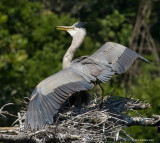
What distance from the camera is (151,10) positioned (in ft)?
45.1

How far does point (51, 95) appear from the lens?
20.6 feet

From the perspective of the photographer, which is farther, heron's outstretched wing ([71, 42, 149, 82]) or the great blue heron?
heron's outstretched wing ([71, 42, 149, 82])

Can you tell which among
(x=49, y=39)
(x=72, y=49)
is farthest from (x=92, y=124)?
(x=49, y=39)

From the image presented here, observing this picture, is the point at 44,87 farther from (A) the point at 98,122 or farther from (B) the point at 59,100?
(A) the point at 98,122

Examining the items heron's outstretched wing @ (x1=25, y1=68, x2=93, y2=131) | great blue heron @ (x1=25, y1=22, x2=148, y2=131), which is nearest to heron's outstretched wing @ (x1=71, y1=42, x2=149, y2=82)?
great blue heron @ (x1=25, y1=22, x2=148, y2=131)

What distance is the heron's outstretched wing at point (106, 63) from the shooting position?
666 cm

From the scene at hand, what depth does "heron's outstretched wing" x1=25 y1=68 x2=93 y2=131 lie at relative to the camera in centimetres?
606

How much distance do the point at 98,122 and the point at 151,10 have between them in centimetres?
770

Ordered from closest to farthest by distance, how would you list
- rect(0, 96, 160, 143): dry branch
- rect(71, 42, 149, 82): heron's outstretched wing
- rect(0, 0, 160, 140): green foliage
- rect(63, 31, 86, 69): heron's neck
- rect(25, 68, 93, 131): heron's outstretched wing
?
rect(0, 96, 160, 143): dry branch
rect(25, 68, 93, 131): heron's outstretched wing
rect(71, 42, 149, 82): heron's outstretched wing
rect(63, 31, 86, 69): heron's neck
rect(0, 0, 160, 140): green foliage

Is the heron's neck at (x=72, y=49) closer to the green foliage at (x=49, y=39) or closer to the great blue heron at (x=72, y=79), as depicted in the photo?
the great blue heron at (x=72, y=79)

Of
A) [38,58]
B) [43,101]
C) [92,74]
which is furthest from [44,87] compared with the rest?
[38,58]

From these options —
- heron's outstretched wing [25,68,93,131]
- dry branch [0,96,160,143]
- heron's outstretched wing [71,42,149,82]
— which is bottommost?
dry branch [0,96,160,143]

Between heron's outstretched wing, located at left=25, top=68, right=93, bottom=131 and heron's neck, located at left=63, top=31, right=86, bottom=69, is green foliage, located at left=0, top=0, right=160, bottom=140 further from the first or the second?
heron's outstretched wing, located at left=25, top=68, right=93, bottom=131

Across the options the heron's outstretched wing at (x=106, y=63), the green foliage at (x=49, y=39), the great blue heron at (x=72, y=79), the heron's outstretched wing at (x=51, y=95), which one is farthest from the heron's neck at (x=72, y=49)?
the green foliage at (x=49, y=39)
